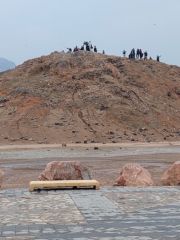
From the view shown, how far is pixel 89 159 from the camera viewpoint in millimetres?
25125

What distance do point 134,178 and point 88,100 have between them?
1283 inches

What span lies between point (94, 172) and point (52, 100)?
26689 millimetres

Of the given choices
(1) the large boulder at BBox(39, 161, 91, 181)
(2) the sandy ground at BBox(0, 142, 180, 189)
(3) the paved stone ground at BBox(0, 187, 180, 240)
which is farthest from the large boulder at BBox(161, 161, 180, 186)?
(1) the large boulder at BBox(39, 161, 91, 181)

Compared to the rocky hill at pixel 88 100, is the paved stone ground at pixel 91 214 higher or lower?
lower

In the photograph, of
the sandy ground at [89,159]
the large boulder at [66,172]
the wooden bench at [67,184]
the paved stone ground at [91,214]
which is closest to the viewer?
the paved stone ground at [91,214]

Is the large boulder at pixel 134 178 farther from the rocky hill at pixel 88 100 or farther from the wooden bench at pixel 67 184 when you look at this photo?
the rocky hill at pixel 88 100

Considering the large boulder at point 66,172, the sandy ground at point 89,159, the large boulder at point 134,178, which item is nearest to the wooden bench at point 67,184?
the large boulder at point 134,178

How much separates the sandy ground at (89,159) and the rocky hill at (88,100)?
17.1ft

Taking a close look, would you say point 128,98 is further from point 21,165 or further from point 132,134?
point 21,165

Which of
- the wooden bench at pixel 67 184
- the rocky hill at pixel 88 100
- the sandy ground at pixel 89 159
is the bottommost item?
the sandy ground at pixel 89 159

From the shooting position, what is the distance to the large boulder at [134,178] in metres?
12.6

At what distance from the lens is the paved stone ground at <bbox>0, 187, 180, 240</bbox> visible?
22.6ft

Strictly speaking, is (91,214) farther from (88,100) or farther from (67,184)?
(88,100)

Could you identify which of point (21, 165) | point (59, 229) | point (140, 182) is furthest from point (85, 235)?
point (21, 165)
